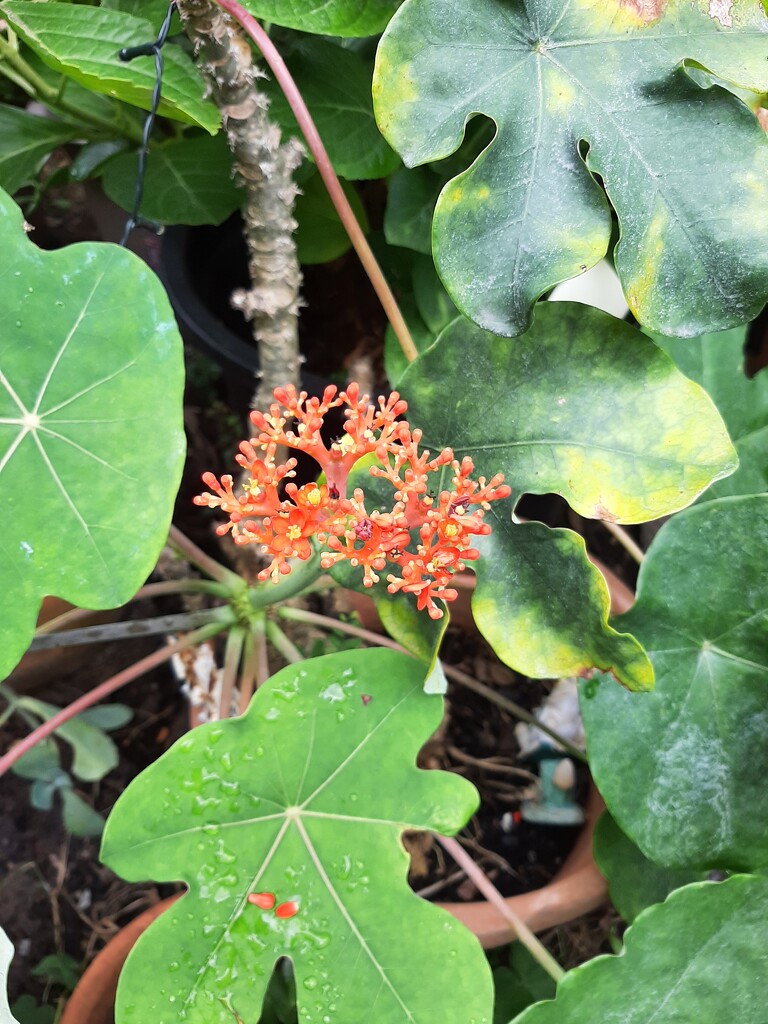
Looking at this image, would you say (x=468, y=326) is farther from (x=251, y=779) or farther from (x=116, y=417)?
(x=251, y=779)

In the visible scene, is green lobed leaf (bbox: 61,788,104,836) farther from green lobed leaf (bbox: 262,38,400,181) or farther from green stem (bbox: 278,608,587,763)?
green lobed leaf (bbox: 262,38,400,181)

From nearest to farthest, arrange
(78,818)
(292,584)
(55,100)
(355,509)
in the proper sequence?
(355,509) → (292,584) → (55,100) → (78,818)

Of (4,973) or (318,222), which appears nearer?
(4,973)

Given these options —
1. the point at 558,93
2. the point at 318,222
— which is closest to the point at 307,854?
the point at 558,93

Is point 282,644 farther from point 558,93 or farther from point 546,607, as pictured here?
point 558,93

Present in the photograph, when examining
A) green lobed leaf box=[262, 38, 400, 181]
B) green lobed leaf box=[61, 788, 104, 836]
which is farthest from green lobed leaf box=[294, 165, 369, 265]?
green lobed leaf box=[61, 788, 104, 836]

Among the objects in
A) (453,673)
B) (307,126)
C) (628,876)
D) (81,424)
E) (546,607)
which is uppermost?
(307,126)

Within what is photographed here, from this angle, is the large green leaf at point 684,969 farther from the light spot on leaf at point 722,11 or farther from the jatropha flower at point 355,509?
the light spot on leaf at point 722,11
